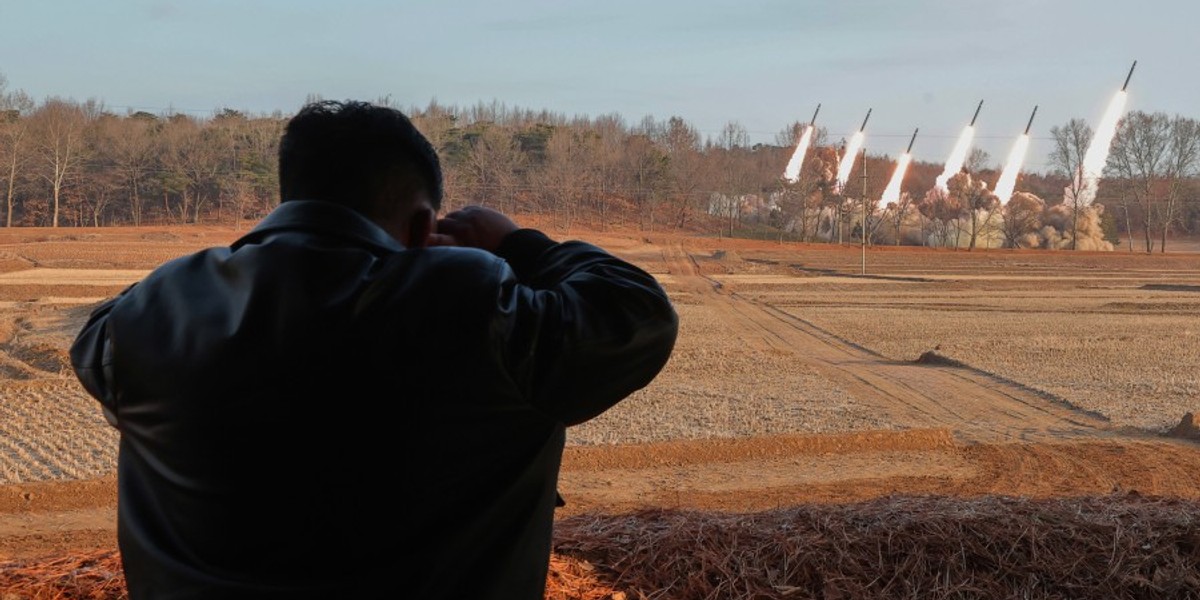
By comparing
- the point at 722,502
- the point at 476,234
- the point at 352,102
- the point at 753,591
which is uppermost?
the point at 352,102

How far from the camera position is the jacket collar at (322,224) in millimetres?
1707

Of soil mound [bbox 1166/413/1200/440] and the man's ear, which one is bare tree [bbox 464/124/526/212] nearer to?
soil mound [bbox 1166/413/1200/440]

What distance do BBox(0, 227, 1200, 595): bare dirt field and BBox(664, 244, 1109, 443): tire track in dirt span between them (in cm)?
7

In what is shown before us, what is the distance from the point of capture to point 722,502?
10.9 m

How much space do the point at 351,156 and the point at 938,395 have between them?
17.4m

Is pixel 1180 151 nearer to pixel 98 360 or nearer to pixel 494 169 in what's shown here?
pixel 494 169

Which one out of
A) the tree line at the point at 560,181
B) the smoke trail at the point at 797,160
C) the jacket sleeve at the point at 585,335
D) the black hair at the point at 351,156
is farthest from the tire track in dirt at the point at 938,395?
the smoke trail at the point at 797,160

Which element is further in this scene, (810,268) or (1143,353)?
(810,268)

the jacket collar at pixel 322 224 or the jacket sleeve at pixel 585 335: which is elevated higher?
the jacket collar at pixel 322 224

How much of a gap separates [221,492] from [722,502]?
9702 millimetres

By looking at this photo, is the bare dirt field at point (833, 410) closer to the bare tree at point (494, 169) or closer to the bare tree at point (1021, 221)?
the bare tree at point (494, 169)

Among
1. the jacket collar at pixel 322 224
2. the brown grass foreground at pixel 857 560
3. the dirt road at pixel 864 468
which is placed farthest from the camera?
the dirt road at pixel 864 468

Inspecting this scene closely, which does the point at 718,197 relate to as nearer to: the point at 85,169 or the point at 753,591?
the point at 85,169

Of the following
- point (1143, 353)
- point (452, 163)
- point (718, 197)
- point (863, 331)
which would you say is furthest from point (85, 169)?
point (1143, 353)
